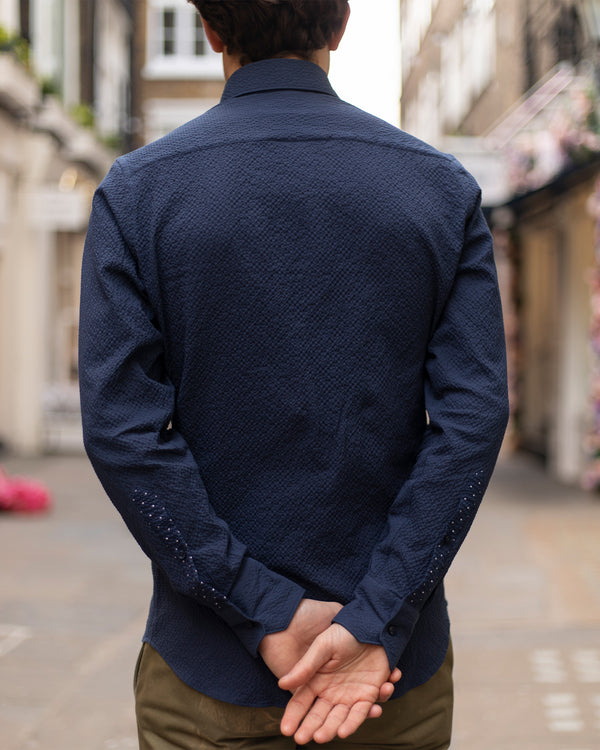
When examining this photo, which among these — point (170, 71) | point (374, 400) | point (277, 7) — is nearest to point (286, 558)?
point (374, 400)

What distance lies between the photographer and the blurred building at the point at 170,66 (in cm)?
2366

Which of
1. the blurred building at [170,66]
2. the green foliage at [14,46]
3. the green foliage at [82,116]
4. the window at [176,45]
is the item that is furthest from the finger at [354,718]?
the window at [176,45]

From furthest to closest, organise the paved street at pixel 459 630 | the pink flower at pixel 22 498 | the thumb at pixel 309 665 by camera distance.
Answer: the pink flower at pixel 22 498 → the paved street at pixel 459 630 → the thumb at pixel 309 665

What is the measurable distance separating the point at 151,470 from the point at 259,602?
8.9 inches

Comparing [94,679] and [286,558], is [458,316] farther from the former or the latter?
[94,679]

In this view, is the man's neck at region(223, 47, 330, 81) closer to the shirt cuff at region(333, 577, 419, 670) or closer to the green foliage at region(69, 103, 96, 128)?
the shirt cuff at region(333, 577, 419, 670)

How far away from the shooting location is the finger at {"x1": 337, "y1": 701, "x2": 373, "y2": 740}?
1344 mm

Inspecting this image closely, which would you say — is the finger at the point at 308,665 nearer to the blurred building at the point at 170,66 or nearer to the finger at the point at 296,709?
the finger at the point at 296,709

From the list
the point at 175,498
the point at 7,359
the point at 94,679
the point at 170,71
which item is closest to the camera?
the point at 175,498

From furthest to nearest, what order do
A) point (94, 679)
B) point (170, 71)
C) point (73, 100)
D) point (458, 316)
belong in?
point (170, 71), point (73, 100), point (94, 679), point (458, 316)

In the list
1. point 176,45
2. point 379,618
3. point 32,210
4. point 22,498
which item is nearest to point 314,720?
point 379,618

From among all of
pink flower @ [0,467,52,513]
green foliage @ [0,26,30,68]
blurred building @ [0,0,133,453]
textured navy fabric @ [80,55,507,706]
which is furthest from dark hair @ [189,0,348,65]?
green foliage @ [0,26,30,68]

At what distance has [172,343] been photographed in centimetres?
146

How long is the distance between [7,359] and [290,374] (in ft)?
43.0
